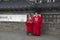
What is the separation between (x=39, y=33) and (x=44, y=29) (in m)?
0.75

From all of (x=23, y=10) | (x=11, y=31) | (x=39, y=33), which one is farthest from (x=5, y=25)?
(x=39, y=33)

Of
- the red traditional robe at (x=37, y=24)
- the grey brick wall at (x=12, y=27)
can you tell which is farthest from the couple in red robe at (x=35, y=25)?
the grey brick wall at (x=12, y=27)

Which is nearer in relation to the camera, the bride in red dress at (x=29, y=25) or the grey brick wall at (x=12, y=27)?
the bride in red dress at (x=29, y=25)

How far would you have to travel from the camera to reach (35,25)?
1417cm

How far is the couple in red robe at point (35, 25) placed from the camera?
1409 cm

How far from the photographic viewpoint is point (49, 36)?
1419 centimetres

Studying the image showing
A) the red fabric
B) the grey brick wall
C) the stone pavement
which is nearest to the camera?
the stone pavement

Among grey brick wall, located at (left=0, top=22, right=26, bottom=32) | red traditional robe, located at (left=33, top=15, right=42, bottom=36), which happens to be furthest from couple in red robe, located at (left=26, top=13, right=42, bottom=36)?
grey brick wall, located at (left=0, top=22, right=26, bottom=32)

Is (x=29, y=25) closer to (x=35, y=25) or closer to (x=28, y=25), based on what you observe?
(x=28, y=25)

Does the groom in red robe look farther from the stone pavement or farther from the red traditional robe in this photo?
the stone pavement

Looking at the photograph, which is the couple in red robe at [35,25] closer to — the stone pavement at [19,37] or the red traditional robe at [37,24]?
the red traditional robe at [37,24]

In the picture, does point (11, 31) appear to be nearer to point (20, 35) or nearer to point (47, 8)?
point (20, 35)

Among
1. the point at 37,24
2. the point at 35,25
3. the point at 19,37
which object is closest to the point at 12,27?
the point at 19,37

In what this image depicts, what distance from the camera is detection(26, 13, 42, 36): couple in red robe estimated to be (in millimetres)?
14086
